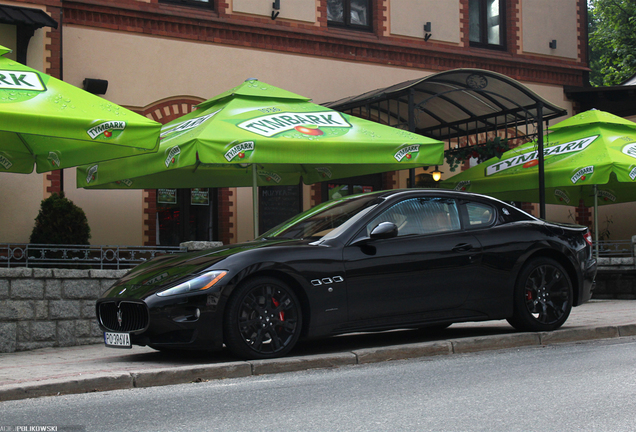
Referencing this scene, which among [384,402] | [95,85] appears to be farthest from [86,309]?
[95,85]

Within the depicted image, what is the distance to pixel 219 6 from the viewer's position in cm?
1491

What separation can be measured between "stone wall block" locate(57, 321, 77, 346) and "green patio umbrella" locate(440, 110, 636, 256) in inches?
346

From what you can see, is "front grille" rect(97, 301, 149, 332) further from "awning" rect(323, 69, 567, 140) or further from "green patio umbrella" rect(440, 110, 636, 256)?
"green patio umbrella" rect(440, 110, 636, 256)

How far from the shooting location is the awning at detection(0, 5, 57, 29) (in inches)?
467

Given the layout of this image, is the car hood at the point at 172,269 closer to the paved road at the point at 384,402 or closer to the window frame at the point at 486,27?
the paved road at the point at 384,402

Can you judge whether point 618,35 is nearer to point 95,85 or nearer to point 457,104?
point 457,104

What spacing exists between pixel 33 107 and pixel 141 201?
6.55 meters

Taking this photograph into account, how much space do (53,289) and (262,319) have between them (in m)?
3.61

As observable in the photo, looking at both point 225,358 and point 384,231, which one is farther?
point 384,231

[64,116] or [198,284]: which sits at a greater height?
[64,116]

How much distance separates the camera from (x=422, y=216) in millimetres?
7492

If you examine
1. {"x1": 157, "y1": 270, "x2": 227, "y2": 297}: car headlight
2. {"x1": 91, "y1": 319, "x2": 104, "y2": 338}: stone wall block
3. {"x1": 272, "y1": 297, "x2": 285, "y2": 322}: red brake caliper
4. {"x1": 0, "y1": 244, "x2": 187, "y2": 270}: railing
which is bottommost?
{"x1": 91, "y1": 319, "x2": 104, "y2": 338}: stone wall block

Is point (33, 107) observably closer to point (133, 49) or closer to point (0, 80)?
point (0, 80)

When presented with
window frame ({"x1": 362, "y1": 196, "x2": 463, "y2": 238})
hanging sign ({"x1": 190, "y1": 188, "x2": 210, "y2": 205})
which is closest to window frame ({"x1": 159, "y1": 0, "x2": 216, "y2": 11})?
hanging sign ({"x1": 190, "y1": 188, "x2": 210, "y2": 205})
